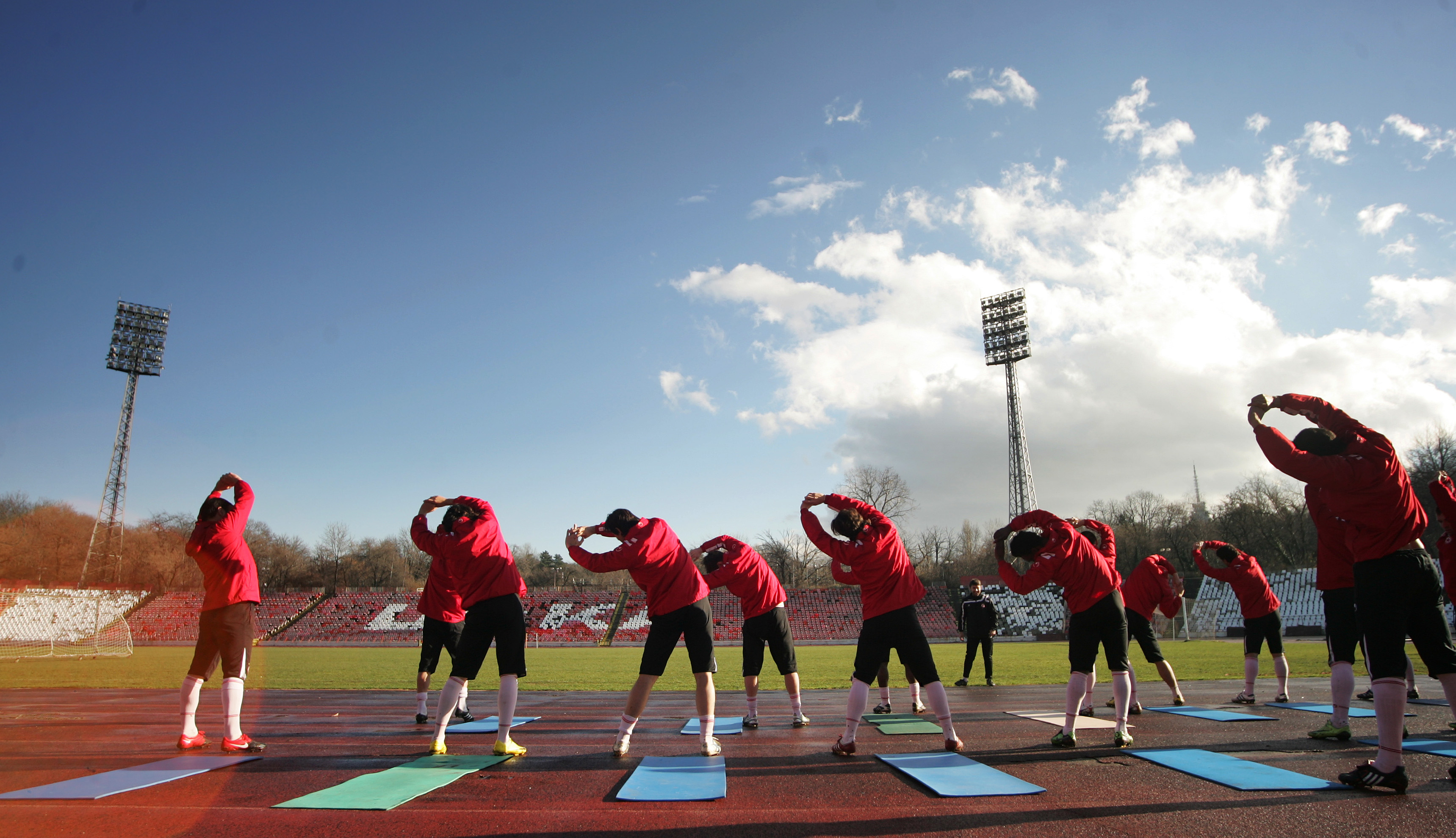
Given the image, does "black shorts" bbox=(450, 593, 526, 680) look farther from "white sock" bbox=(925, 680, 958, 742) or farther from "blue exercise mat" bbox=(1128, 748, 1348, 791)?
"blue exercise mat" bbox=(1128, 748, 1348, 791)

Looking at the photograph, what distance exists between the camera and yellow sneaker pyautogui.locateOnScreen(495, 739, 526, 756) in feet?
19.6

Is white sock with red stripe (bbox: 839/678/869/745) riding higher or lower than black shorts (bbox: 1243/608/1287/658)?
lower

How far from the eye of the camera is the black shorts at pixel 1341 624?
21.3 ft

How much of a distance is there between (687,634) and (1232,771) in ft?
13.3

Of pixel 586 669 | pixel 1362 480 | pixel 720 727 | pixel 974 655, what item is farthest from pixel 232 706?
pixel 586 669

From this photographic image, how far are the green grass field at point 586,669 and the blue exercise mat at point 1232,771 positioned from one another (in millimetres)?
8154

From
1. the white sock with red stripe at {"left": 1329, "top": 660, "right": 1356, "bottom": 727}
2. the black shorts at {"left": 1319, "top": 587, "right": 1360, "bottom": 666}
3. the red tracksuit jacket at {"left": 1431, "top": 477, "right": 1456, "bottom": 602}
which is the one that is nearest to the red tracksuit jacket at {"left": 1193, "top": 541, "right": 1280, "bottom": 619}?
the black shorts at {"left": 1319, "top": 587, "right": 1360, "bottom": 666}

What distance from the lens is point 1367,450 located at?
A: 14.8ft

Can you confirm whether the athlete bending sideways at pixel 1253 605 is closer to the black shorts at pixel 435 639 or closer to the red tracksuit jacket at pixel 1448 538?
the red tracksuit jacket at pixel 1448 538

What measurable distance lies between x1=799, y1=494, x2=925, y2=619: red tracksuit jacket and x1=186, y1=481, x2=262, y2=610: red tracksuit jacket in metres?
5.24

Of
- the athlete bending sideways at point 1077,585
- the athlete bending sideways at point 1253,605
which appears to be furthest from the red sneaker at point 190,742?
the athlete bending sideways at point 1253,605

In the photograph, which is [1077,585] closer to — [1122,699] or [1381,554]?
[1122,699]

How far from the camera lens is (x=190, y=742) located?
6449 mm

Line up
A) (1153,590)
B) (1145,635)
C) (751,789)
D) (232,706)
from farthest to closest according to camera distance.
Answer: (1153,590)
(1145,635)
(232,706)
(751,789)
